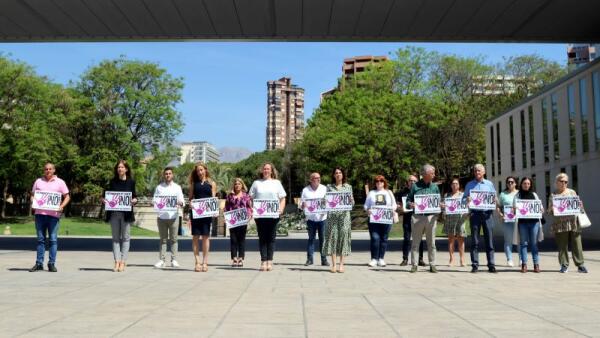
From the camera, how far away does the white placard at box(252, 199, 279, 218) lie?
11.2m

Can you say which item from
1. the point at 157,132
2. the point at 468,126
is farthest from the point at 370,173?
the point at 157,132

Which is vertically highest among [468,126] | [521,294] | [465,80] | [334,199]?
[465,80]

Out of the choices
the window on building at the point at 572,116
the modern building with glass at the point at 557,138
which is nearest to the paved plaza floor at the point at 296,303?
the modern building with glass at the point at 557,138

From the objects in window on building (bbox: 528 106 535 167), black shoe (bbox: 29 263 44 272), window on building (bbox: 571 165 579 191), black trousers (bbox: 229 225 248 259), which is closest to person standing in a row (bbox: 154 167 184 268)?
black trousers (bbox: 229 225 248 259)

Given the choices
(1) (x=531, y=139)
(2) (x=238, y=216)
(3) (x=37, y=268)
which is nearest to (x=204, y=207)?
(2) (x=238, y=216)

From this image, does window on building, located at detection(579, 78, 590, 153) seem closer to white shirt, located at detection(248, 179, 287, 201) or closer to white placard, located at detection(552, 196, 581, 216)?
white placard, located at detection(552, 196, 581, 216)

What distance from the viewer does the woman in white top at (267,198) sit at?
11297 millimetres

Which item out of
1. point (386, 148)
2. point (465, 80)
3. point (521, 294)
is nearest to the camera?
point (521, 294)

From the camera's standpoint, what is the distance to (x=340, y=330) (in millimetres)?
5137

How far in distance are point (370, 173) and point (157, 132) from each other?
23761mm

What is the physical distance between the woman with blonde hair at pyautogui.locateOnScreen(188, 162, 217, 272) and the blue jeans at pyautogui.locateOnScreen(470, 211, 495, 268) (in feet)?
16.9

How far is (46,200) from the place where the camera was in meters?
10.8

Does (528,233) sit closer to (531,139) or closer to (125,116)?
(531,139)

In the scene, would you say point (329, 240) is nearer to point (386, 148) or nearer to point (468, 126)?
point (386, 148)
